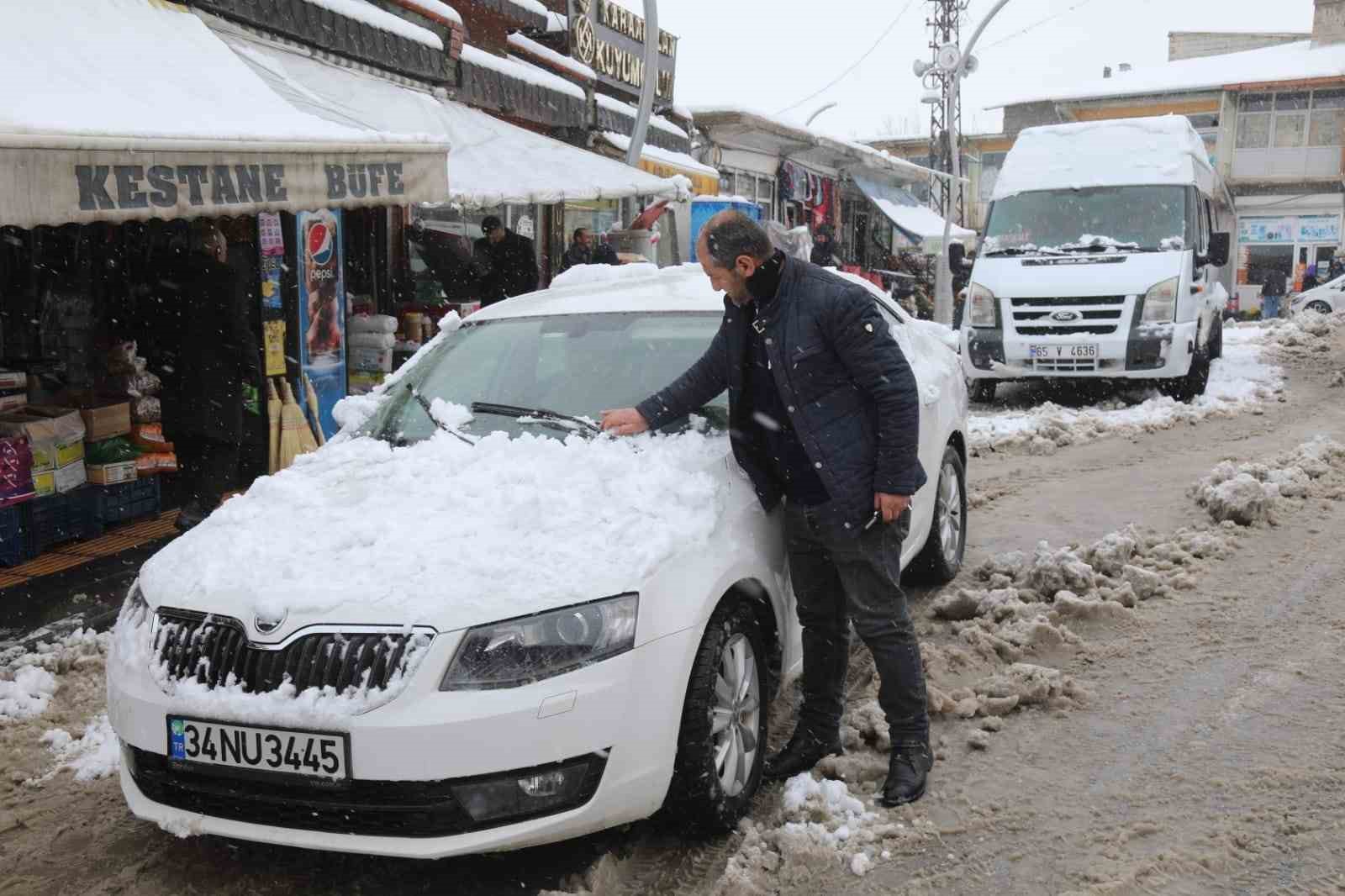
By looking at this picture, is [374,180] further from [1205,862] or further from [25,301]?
[1205,862]

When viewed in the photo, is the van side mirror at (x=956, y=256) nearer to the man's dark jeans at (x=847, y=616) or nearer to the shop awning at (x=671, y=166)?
the shop awning at (x=671, y=166)

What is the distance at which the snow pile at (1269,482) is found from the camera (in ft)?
21.4

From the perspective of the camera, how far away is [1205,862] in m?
2.99

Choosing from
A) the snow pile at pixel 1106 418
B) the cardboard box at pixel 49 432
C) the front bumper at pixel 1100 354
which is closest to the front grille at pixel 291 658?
the cardboard box at pixel 49 432

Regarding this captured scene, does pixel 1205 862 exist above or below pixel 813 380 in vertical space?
below

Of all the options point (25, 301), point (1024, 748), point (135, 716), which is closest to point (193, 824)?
point (135, 716)

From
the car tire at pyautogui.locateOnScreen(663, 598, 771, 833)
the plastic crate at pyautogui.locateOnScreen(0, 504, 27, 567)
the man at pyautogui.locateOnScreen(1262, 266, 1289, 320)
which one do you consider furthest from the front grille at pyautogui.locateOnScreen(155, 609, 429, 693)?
the man at pyautogui.locateOnScreen(1262, 266, 1289, 320)

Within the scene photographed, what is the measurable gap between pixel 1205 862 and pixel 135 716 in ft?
9.20

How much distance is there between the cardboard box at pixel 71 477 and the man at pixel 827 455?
461 cm

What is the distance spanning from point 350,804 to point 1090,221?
11051mm

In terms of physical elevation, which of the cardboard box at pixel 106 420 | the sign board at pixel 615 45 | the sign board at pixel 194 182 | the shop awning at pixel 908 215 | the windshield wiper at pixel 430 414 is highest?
the sign board at pixel 615 45

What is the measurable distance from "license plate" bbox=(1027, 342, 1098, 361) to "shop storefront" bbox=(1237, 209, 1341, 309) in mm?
31498

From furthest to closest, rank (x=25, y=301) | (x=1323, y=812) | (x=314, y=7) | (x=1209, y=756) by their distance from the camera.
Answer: (x=314, y=7)
(x=25, y=301)
(x=1209, y=756)
(x=1323, y=812)

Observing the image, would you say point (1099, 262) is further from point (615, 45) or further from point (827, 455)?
point (827, 455)
